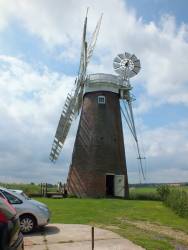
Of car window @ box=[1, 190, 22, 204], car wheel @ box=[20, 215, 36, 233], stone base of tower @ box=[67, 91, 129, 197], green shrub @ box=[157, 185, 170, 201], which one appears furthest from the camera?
stone base of tower @ box=[67, 91, 129, 197]

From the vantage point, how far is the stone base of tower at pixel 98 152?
37.9m

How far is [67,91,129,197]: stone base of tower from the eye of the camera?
37906 millimetres

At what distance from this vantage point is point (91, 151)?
3825 centimetres

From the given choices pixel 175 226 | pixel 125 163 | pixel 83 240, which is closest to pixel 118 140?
pixel 125 163

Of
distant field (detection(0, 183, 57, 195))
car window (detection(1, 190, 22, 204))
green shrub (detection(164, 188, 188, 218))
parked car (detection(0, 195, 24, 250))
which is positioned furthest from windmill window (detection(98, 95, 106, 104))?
parked car (detection(0, 195, 24, 250))

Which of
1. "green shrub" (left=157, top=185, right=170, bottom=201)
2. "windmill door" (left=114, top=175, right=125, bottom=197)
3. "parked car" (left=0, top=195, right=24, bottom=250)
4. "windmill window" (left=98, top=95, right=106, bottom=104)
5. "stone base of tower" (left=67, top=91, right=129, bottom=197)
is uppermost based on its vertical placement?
"windmill window" (left=98, top=95, right=106, bottom=104)

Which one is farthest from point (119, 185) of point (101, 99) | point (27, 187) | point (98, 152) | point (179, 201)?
point (179, 201)

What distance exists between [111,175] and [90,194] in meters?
Result: 2.73

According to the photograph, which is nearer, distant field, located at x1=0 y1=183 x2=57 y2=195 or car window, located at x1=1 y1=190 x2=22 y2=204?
car window, located at x1=1 y1=190 x2=22 y2=204

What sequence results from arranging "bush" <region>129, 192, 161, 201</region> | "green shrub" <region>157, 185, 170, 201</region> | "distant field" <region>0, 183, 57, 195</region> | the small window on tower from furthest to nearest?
"distant field" <region>0, 183, 57, 195</region>
"bush" <region>129, 192, 161, 201</region>
the small window on tower
"green shrub" <region>157, 185, 170, 201</region>

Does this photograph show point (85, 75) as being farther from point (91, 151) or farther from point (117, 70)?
point (91, 151)

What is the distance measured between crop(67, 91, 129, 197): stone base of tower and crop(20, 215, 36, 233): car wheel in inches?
926

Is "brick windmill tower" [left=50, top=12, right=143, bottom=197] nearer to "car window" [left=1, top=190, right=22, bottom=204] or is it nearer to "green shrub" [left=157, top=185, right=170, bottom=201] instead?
"green shrub" [left=157, top=185, right=170, bottom=201]

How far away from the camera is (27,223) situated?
1412 centimetres
